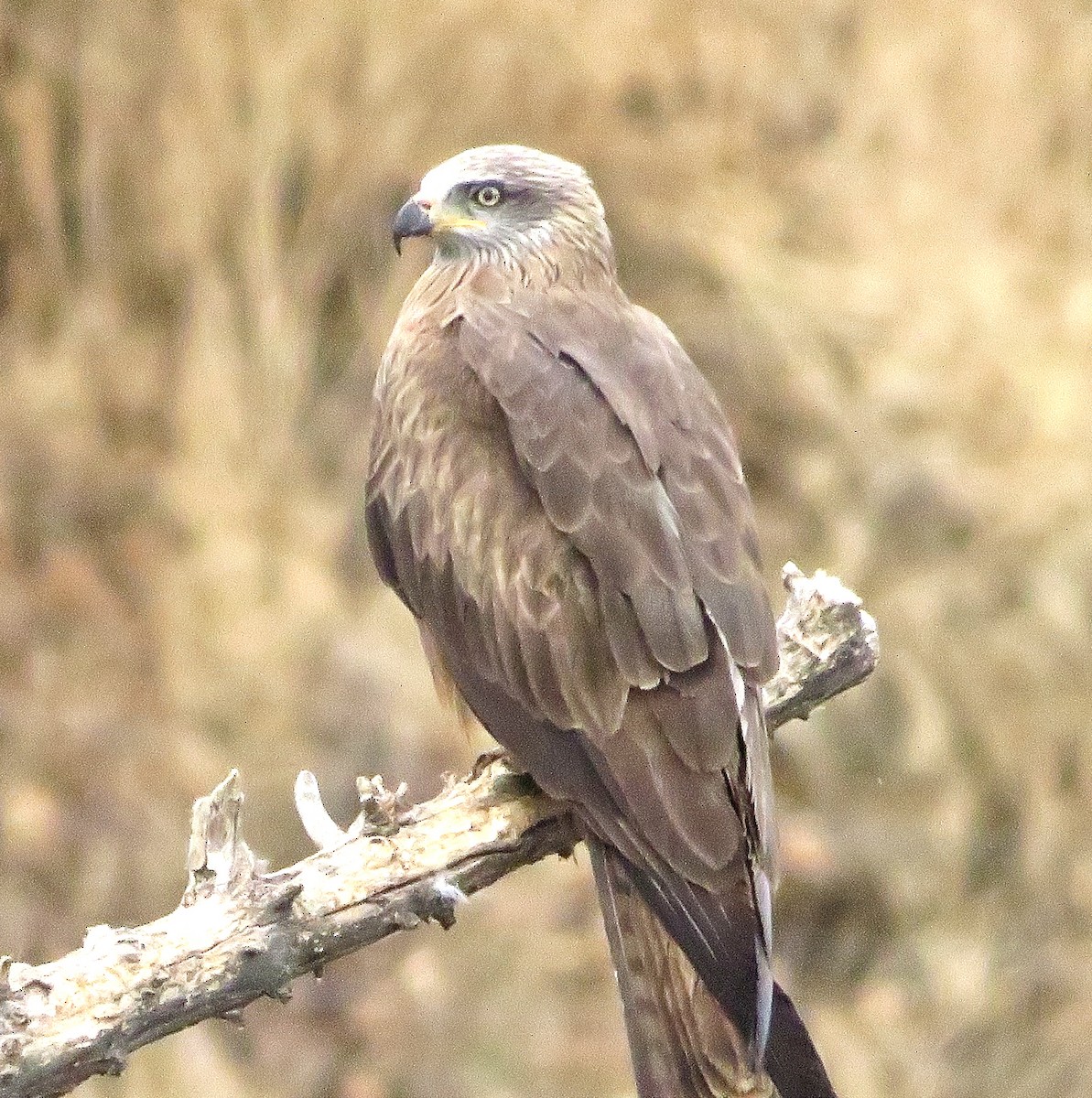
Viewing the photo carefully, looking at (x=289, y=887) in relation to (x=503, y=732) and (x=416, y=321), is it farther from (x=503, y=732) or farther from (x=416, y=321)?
(x=416, y=321)

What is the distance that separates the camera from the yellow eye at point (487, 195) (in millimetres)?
4602

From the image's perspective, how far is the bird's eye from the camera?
460cm

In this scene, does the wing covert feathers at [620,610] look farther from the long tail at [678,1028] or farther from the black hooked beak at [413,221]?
the black hooked beak at [413,221]

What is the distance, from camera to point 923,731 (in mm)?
7961

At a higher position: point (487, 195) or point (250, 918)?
point (487, 195)

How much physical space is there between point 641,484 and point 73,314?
4.10 m

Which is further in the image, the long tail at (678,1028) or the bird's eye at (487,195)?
the bird's eye at (487,195)

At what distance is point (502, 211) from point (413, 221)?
8.3 inches

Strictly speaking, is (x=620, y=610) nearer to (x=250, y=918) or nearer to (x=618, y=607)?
(x=618, y=607)

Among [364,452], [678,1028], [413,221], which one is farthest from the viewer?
[364,452]

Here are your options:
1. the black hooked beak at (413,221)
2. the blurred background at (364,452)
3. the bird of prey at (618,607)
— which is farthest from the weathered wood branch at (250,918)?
the blurred background at (364,452)

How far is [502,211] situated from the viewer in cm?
460

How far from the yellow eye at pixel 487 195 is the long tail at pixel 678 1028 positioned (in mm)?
1595

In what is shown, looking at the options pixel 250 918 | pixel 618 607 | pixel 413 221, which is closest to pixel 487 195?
pixel 413 221
